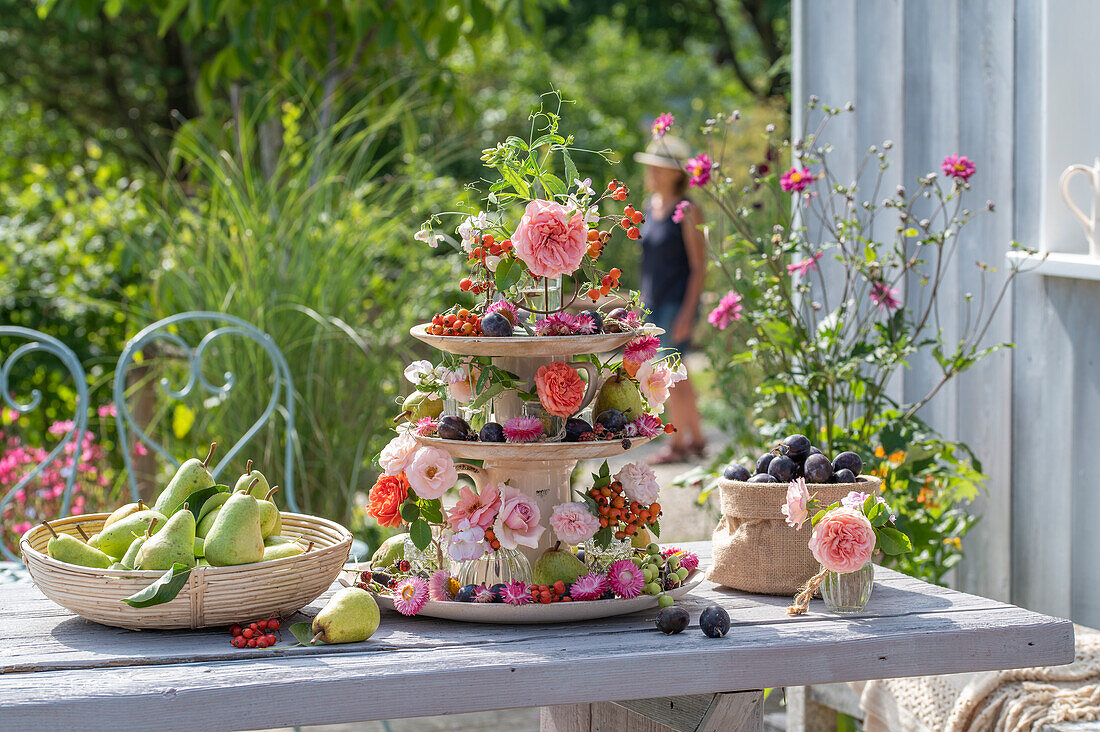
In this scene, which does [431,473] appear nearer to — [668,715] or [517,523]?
[517,523]

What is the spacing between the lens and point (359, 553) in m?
2.68

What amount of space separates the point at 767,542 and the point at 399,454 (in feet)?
1.77

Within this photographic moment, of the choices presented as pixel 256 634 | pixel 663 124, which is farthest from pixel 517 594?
pixel 663 124

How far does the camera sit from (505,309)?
4.94 feet

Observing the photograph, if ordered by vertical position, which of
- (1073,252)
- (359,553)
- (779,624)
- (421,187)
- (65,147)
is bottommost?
(359,553)

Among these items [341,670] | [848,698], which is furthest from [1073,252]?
[341,670]

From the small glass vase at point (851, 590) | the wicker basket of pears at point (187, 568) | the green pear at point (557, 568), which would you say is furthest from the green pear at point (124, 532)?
the small glass vase at point (851, 590)

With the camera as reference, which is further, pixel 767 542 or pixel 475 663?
pixel 767 542

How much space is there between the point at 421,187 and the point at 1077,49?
222 cm

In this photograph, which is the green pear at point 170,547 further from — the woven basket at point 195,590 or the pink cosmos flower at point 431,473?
the pink cosmos flower at point 431,473

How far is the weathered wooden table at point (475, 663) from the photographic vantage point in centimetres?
127

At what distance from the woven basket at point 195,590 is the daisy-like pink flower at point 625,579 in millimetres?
368

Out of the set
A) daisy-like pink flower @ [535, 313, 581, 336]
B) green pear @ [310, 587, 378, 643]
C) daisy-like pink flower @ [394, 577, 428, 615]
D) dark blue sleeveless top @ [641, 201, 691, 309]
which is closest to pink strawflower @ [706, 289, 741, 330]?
daisy-like pink flower @ [535, 313, 581, 336]

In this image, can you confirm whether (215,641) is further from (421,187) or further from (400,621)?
(421,187)
